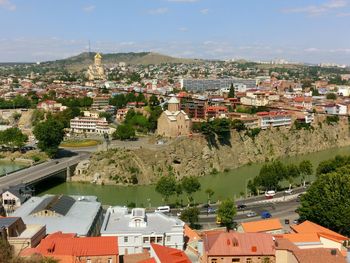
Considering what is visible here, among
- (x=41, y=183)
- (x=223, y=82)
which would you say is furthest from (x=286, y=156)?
(x=223, y=82)

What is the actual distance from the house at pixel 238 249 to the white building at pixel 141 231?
3.16 feet

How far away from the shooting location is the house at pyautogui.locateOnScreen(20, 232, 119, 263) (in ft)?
27.1

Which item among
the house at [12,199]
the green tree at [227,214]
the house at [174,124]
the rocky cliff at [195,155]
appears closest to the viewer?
the green tree at [227,214]

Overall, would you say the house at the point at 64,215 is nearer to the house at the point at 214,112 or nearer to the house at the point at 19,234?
the house at the point at 19,234

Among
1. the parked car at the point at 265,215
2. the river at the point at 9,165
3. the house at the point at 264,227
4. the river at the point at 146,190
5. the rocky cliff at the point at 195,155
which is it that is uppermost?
the house at the point at 264,227

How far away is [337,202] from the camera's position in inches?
504

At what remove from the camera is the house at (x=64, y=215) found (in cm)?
1018

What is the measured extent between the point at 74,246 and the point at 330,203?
742 centimetres

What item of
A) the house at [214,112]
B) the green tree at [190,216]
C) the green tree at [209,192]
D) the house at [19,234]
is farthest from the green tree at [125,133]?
the house at [19,234]

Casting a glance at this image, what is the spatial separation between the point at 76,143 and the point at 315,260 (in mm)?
20220

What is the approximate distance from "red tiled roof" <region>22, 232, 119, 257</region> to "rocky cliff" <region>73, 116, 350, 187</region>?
1211 centimetres

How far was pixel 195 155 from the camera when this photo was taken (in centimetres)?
2359

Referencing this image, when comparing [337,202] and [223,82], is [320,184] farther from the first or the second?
[223,82]

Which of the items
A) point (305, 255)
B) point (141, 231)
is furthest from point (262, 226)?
point (305, 255)
